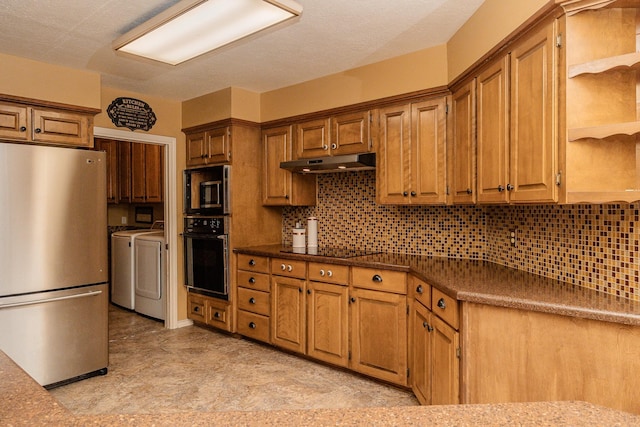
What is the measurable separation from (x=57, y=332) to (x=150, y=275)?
171 centimetres

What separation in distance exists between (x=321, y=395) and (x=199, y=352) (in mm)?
1351

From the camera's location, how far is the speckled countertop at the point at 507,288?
161 centimetres

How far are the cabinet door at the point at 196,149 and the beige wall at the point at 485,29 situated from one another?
99.0 inches

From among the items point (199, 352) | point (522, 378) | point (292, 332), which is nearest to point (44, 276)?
point (199, 352)

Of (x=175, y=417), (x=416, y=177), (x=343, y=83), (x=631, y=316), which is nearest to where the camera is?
(x=175, y=417)

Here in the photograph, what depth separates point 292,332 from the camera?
3488mm

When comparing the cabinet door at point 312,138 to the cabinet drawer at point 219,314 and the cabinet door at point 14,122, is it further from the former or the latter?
the cabinet door at point 14,122

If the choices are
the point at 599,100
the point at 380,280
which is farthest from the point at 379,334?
the point at 599,100

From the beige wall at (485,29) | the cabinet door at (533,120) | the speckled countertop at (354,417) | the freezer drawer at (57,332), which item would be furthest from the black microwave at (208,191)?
the speckled countertop at (354,417)

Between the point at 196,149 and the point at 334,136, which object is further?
the point at 196,149

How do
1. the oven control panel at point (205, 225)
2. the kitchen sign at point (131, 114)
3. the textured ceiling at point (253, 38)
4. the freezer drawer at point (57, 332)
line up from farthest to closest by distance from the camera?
the oven control panel at point (205, 225) → the kitchen sign at point (131, 114) → the freezer drawer at point (57, 332) → the textured ceiling at point (253, 38)

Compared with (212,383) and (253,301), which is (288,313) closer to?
(253,301)

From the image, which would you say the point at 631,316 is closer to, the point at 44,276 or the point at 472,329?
the point at 472,329

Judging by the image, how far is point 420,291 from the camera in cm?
256
